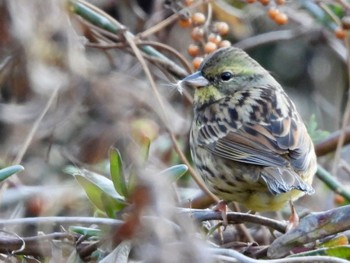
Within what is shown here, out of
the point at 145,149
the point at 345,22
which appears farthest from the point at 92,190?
the point at 345,22

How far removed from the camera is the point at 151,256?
4.26ft

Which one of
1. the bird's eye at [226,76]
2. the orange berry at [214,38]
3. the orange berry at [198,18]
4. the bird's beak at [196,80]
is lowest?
the bird's eye at [226,76]

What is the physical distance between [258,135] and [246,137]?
0.16 feet

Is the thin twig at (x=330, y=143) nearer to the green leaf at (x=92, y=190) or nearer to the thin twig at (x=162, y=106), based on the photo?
the thin twig at (x=162, y=106)

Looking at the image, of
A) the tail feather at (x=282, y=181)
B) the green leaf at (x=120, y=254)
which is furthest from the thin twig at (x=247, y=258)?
the tail feather at (x=282, y=181)

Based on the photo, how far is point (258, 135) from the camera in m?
3.24

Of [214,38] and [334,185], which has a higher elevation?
[214,38]

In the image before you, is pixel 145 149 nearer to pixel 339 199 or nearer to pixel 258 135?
pixel 258 135

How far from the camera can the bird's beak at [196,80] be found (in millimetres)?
3379

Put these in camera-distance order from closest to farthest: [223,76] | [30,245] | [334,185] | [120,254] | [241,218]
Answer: [120,254] → [30,245] → [241,218] → [334,185] → [223,76]

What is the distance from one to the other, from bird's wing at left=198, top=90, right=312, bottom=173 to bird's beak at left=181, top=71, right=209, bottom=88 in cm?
11

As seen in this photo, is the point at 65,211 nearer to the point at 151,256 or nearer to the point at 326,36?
the point at 326,36

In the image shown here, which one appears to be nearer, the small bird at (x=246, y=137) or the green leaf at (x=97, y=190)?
the green leaf at (x=97, y=190)

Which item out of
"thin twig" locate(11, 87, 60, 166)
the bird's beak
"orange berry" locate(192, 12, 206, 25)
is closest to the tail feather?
the bird's beak
